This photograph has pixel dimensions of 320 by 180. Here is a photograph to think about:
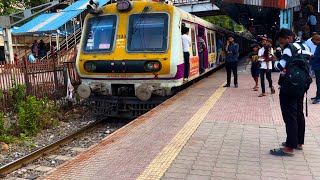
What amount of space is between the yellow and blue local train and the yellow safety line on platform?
1486 mm

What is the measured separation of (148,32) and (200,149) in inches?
169

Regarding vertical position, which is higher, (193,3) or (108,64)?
(193,3)

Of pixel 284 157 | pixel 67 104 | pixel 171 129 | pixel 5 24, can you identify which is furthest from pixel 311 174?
pixel 5 24

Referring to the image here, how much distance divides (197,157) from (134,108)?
4287mm

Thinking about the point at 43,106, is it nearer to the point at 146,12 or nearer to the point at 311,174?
the point at 146,12

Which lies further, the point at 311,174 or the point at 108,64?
the point at 108,64

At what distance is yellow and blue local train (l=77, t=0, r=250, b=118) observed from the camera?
8039 mm

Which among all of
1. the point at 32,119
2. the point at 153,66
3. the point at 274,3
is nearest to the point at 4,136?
the point at 32,119

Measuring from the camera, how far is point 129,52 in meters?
8.21

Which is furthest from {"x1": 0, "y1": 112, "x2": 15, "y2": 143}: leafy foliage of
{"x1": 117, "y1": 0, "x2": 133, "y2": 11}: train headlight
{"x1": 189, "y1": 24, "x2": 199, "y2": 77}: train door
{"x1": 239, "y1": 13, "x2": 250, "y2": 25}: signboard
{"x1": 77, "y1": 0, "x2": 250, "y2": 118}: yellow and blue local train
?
{"x1": 239, "y1": 13, "x2": 250, "y2": 25}: signboard

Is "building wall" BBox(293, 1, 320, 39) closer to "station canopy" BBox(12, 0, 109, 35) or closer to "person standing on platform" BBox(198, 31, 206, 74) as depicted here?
"person standing on platform" BBox(198, 31, 206, 74)

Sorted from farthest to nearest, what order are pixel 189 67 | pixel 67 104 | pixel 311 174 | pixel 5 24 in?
→ pixel 5 24, pixel 67 104, pixel 189 67, pixel 311 174

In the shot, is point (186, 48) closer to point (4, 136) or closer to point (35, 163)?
point (35, 163)

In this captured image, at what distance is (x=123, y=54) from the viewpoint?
324 inches
